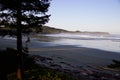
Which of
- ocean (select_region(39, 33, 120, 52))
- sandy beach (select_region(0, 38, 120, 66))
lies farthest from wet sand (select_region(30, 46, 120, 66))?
ocean (select_region(39, 33, 120, 52))

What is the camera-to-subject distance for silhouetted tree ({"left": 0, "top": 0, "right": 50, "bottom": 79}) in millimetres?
11633

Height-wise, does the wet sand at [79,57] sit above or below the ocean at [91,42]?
below

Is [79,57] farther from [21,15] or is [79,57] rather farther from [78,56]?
[21,15]

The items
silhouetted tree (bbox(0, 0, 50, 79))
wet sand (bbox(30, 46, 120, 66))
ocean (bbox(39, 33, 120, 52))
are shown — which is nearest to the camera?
silhouetted tree (bbox(0, 0, 50, 79))

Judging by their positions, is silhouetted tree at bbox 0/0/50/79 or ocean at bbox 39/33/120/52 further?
ocean at bbox 39/33/120/52

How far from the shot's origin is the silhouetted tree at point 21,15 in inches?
458

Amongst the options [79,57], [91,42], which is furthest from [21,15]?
[91,42]

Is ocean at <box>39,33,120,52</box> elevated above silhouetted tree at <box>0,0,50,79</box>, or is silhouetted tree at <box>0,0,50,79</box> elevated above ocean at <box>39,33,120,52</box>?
silhouetted tree at <box>0,0,50,79</box>

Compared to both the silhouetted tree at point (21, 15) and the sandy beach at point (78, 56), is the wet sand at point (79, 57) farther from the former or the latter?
the silhouetted tree at point (21, 15)

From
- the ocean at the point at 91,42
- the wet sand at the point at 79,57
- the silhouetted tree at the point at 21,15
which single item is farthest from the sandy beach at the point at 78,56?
the silhouetted tree at the point at 21,15

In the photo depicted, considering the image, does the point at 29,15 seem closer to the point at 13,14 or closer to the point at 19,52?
the point at 13,14

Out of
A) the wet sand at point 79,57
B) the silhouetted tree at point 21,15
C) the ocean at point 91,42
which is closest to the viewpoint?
the silhouetted tree at point 21,15

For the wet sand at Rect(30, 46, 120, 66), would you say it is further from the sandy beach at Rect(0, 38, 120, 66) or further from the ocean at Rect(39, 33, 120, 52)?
the ocean at Rect(39, 33, 120, 52)

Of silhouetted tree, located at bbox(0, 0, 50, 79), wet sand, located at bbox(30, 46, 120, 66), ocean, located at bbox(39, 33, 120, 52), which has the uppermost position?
silhouetted tree, located at bbox(0, 0, 50, 79)
